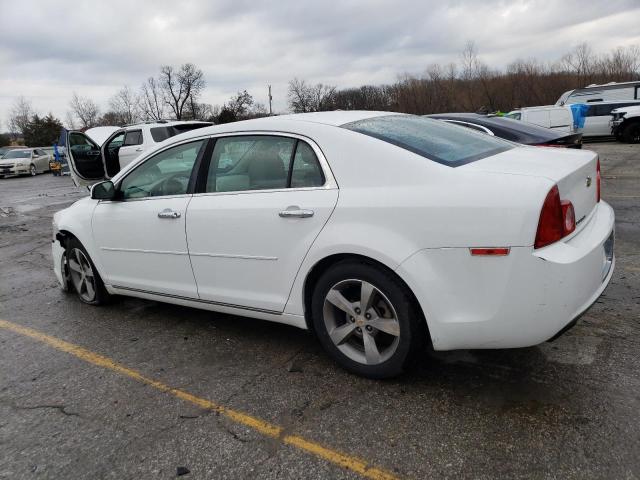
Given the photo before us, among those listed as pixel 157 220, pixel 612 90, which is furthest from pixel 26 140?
pixel 157 220

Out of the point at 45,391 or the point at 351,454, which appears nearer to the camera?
the point at 351,454

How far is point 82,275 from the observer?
15.6ft

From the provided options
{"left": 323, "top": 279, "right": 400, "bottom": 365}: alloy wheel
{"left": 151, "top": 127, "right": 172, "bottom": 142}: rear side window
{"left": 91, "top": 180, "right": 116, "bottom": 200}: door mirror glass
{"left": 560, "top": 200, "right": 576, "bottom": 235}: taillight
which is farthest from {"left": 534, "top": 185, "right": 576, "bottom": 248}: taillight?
{"left": 151, "top": 127, "right": 172, "bottom": 142}: rear side window

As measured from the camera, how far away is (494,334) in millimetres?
2531

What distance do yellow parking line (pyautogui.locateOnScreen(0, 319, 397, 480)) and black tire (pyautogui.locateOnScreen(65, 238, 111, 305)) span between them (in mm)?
609

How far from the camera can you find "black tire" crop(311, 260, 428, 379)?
2707mm

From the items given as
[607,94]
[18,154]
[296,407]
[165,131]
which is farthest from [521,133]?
[18,154]

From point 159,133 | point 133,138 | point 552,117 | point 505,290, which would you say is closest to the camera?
point 505,290

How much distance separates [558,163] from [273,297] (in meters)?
1.85

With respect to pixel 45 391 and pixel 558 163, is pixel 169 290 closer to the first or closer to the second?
pixel 45 391

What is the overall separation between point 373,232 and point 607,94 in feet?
81.0

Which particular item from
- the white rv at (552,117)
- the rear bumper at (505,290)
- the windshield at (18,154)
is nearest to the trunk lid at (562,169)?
the rear bumper at (505,290)

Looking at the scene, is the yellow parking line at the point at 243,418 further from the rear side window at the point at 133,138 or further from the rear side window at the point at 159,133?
the rear side window at the point at 133,138

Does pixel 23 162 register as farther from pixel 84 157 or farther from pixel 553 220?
pixel 553 220
